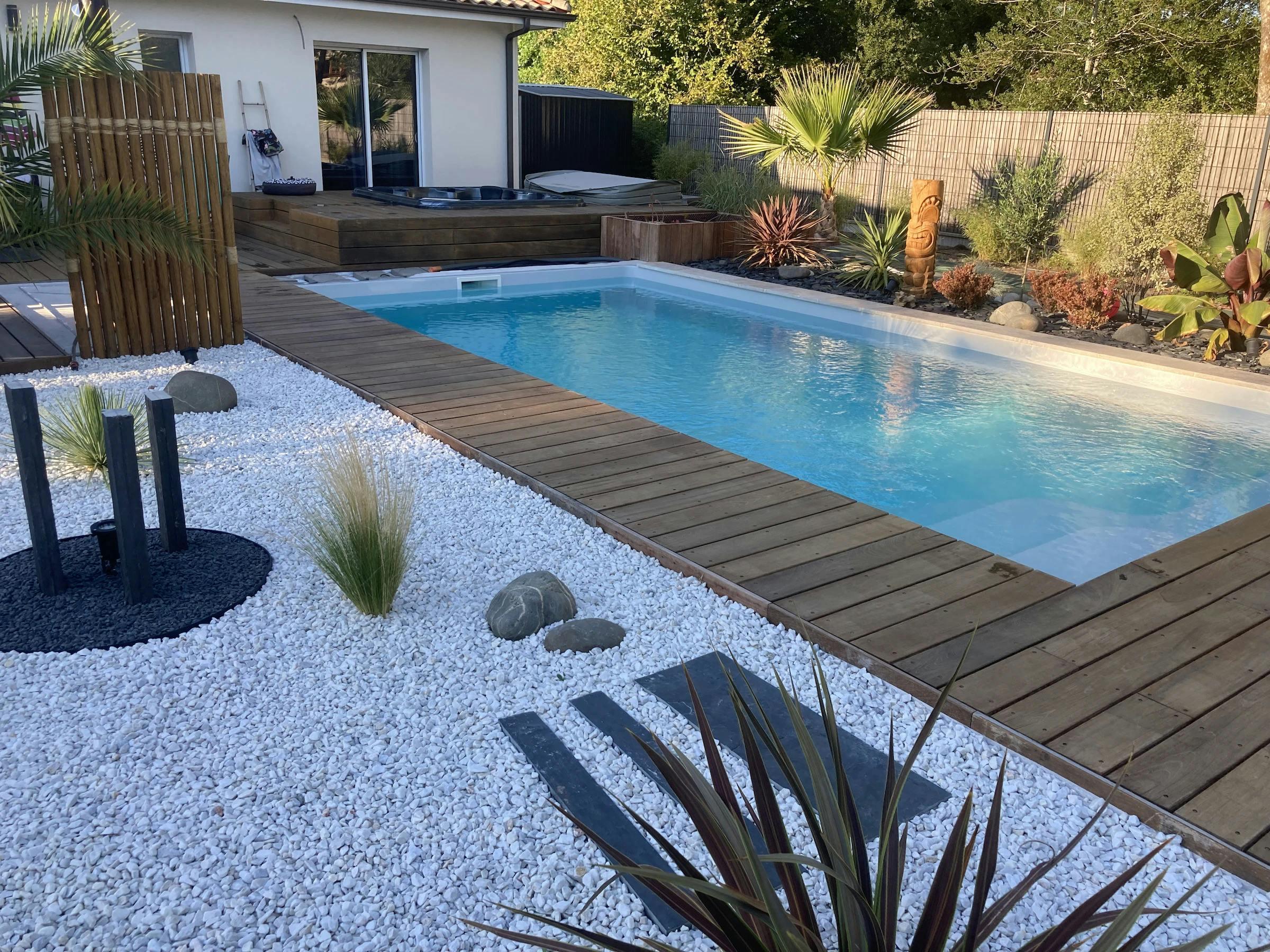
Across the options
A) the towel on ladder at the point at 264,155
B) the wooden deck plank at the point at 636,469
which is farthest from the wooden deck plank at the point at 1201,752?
the towel on ladder at the point at 264,155

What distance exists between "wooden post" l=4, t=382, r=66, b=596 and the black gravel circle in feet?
0.46

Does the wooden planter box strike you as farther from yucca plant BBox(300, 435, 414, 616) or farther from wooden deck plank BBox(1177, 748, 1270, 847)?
wooden deck plank BBox(1177, 748, 1270, 847)

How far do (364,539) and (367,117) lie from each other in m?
10.8

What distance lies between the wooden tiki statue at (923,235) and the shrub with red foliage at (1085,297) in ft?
3.55

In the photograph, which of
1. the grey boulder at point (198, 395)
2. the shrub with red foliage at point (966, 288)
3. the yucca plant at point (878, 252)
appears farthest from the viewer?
the yucca plant at point (878, 252)

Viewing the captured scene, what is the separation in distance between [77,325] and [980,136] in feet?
35.2

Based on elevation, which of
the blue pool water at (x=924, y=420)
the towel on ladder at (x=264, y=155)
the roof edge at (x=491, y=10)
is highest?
the roof edge at (x=491, y=10)

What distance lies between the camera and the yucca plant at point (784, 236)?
10211 millimetres

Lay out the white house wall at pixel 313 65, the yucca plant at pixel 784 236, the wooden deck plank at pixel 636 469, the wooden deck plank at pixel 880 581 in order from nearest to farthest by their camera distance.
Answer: the wooden deck plank at pixel 880 581, the wooden deck plank at pixel 636 469, the yucca plant at pixel 784 236, the white house wall at pixel 313 65

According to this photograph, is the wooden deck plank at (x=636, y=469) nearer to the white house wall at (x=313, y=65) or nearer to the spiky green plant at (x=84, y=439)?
the spiky green plant at (x=84, y=439)

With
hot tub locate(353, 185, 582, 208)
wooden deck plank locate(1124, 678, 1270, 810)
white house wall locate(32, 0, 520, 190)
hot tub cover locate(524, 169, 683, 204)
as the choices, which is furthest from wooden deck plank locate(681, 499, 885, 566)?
white house wall locate(32, 0, 520, 190)

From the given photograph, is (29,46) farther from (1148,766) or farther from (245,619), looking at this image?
(1148,766)

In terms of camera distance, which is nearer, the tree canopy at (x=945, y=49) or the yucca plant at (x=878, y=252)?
the yucca plant at (x=878, y=252)

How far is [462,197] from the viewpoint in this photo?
39.6 ft
